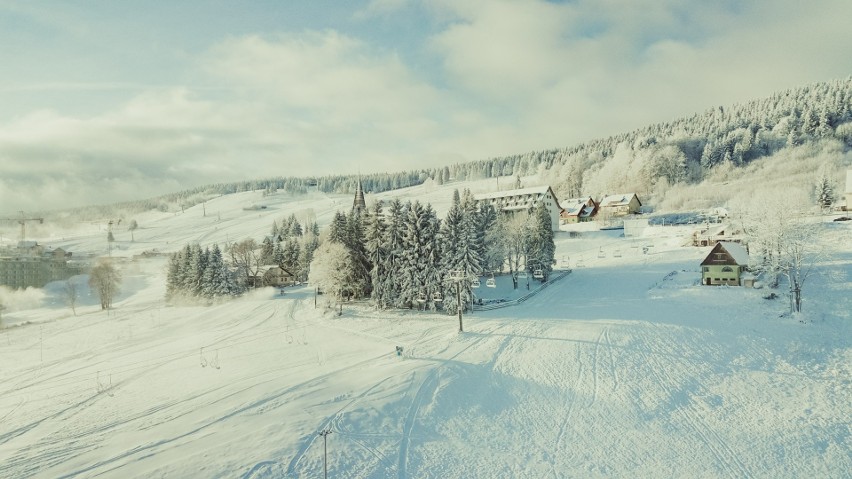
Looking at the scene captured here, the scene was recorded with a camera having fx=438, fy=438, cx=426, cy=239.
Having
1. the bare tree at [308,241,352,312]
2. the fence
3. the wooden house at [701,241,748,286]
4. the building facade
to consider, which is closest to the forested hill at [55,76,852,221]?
the wooden house at [701,241,748,286]

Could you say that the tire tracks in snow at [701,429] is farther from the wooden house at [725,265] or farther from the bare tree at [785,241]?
the wooden house at [725,265]

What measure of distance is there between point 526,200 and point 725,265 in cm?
6532

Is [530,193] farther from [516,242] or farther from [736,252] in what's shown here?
[736,252]

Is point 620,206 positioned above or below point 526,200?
below

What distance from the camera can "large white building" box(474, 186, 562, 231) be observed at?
10969cm

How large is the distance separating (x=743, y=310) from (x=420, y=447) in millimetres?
36354

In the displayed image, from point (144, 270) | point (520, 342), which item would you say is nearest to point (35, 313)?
point (144, 270)

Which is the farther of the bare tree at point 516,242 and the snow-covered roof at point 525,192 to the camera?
the snow-covered roof at point 525,192

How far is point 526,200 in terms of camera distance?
11350 centimetres

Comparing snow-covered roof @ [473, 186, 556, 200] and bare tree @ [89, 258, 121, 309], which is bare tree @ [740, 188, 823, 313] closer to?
snow-covered roof @ [473, 186, 556, 200]

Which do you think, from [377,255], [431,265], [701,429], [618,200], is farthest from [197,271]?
[618,200]

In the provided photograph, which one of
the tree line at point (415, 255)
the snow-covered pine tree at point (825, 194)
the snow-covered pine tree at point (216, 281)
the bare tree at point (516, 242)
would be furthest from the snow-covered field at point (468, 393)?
the snow-covered pine tree at point (825, 194)

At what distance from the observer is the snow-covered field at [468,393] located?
73.8 ft

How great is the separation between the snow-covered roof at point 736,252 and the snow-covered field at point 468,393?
449 cm
